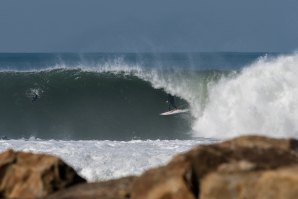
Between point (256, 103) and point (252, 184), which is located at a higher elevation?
point (256, 103)

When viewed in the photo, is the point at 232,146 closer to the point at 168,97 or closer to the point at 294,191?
the point at 294,191

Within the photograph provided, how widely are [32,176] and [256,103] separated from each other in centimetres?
1651

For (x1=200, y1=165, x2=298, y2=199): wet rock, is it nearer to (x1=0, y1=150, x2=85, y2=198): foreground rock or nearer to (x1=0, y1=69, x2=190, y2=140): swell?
(x1=0, y1=150, x2=85, y2=198): foreground rock

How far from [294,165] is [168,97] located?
760 inches

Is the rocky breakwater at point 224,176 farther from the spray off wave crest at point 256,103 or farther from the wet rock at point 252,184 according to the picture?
the spray off wave crest at point 256,103

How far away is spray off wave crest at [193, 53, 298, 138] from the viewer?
73.8 feet

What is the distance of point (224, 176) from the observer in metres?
6.70

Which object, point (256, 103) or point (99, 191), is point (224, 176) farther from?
point (256, 103)

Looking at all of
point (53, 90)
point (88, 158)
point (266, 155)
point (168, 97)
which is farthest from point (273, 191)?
point (53, 90)

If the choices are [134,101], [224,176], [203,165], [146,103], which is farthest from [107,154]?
[134,101]

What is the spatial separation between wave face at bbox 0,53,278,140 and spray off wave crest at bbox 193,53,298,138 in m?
0.03

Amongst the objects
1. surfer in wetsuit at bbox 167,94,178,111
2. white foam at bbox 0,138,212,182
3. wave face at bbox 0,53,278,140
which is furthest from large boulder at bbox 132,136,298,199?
surfer in wetsuit at bbox 167,94,178,111

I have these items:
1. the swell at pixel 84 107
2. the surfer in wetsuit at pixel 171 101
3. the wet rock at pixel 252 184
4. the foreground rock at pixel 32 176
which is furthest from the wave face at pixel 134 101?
the wet rock at pixel 252 184

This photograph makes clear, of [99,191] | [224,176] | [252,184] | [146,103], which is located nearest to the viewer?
[252,184]
